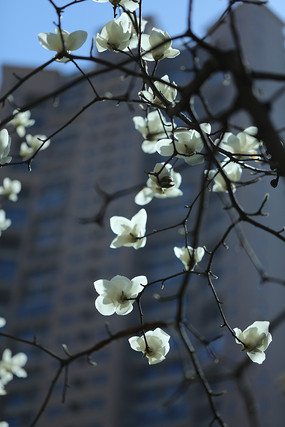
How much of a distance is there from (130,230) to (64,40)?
220 millimetres

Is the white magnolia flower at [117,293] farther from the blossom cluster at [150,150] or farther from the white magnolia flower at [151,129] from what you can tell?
the white magnolia flower at [151,129]

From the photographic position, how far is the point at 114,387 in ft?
32.6

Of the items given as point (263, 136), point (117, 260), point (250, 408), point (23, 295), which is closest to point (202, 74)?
point (263, 136)

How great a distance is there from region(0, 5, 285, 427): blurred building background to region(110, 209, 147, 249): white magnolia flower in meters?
7.15

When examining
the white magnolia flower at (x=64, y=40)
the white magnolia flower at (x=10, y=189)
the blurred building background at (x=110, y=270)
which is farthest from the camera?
the blurred building background at (x=110, y=270)

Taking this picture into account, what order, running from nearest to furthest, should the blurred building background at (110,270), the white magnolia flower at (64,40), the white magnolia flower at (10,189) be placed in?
1. the white magnolia flower at (64,40)
2. the white magnolia flower at (10,189)
3. the blurred building background at (110,270)

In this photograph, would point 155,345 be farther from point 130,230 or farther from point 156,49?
point 156,49

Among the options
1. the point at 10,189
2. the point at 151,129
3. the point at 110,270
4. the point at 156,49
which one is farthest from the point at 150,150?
the point at 110,270

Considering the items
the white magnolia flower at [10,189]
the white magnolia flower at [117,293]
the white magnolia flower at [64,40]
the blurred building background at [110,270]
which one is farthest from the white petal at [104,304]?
the blurred building background at [110,270]

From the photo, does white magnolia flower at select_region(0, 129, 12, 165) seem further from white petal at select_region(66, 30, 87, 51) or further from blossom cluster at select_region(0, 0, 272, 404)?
white petal at select_region(66, 30, 87, 51)

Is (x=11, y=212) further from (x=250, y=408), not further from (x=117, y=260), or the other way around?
(x=250, y=408)

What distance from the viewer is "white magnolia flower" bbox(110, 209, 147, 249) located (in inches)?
27.4

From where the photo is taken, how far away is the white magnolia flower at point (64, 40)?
0.61m

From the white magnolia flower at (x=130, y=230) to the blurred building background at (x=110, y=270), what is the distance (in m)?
7.15
